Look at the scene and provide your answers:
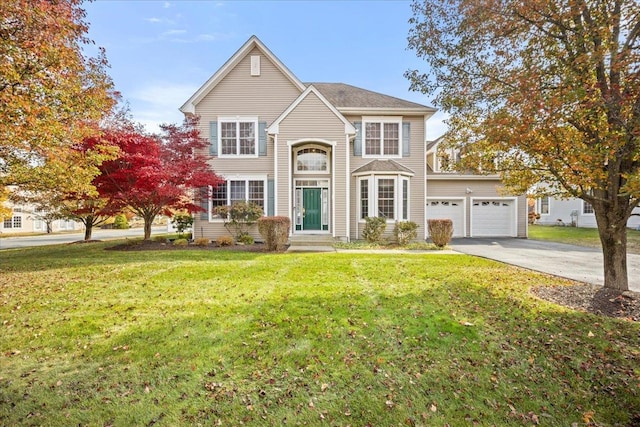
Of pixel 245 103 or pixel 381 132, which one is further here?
pixel 381 132

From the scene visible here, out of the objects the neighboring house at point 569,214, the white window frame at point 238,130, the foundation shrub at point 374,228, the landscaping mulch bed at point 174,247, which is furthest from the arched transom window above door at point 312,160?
the neighboring house at point 569,214

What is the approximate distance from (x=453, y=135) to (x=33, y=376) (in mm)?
8260

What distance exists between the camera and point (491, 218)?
18234 millimetres

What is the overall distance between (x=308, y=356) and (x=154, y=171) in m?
10.6

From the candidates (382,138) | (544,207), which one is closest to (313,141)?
(382,138)

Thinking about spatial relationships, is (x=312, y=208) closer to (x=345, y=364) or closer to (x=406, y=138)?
(x=406, y=138)

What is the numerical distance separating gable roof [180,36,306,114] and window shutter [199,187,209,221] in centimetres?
424

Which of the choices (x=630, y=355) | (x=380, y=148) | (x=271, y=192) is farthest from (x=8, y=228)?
(x=630, y=355)

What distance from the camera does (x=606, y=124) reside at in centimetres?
510

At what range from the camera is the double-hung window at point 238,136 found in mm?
15406

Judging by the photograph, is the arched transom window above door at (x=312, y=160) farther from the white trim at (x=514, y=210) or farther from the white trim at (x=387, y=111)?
the white trim at (x=514, y=210)

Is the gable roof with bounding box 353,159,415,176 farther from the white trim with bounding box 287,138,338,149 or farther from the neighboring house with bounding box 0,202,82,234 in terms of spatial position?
the neighboring house with bounding box 0,202,82,234

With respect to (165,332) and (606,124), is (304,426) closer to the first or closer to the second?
(165,332)

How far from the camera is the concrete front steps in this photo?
39.7 feet
